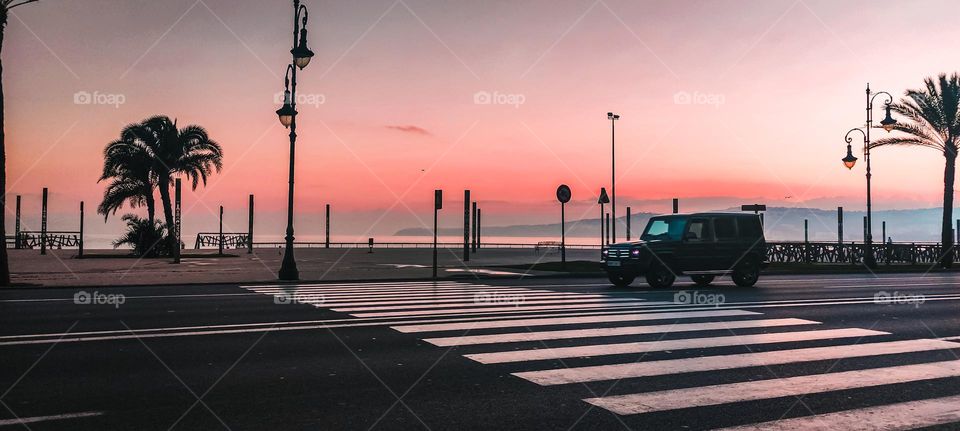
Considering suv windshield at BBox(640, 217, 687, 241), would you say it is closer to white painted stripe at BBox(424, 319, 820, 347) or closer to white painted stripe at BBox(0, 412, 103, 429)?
white painted stripe at BBox(424, 319, 820, 347)

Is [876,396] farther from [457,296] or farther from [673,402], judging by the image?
[457,296]

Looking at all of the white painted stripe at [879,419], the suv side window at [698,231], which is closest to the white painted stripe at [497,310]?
the suv side window at [698,231]

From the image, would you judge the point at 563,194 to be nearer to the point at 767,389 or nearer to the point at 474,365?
the point at 474,365

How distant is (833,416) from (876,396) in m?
0.91

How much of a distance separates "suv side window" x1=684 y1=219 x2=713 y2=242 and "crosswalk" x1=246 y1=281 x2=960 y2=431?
5.71 m

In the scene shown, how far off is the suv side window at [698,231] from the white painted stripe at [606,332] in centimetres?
796

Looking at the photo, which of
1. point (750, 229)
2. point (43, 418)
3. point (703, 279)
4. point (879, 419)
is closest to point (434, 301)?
point (43, 418)

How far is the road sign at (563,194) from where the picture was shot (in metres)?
27.2

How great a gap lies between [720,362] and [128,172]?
4079 centimetres

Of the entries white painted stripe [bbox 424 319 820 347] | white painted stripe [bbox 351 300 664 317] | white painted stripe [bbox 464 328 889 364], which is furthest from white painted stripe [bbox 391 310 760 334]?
white painted stripe [bbox 464 328 889 364]

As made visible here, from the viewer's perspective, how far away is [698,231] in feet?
64.5

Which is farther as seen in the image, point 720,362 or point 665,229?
point 665,229

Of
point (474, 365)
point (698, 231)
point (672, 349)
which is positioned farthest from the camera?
point (698, 231)

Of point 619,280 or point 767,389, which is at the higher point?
point 619,280
